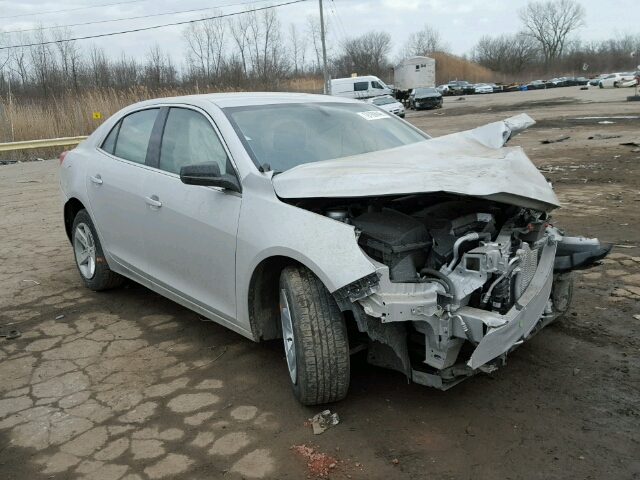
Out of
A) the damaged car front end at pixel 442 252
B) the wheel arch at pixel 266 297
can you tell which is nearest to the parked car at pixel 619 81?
the damaged car front end at pixel 442 252

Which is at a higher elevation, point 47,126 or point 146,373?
point 47,126

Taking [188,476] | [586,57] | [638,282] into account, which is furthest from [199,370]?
[586,57]

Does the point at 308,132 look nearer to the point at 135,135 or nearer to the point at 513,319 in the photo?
the point at 135,135

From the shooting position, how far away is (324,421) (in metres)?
3.24

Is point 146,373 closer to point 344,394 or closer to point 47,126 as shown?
point 344,394

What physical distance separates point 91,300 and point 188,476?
9.72ft

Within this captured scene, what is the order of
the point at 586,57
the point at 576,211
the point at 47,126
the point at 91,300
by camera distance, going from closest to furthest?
the point at 91,300 → the point at 576,211 → the point at 47,126 → the point at 586,57

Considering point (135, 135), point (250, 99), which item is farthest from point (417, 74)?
point (250, 99)

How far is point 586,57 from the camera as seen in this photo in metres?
104

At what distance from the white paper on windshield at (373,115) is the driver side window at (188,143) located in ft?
4.01

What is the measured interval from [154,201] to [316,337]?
1713 millimetres

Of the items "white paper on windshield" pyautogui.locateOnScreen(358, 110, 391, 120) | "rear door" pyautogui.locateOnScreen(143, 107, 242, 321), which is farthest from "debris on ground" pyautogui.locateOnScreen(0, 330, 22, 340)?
"white paper on windshield" pyautogui.locateOnScreen(358, 110, 391, 120)

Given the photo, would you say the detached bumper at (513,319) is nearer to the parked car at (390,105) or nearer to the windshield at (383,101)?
the parked car at (390,105)

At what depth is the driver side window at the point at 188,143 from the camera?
389 centimetres
